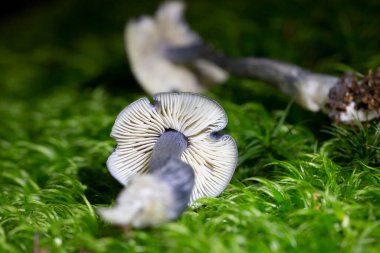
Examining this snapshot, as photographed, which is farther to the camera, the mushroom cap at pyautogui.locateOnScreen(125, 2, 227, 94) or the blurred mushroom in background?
the mushroom cap at pyautogui.locateOnScreen(125, 2, 227, 94)

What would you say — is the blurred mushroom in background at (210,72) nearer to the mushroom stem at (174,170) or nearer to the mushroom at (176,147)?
the mushroom at (176,147)

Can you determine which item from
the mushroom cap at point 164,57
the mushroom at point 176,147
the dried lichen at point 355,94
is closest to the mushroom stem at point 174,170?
the mushroom at point 176,147

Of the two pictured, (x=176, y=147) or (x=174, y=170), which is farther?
(x=176, y=147)

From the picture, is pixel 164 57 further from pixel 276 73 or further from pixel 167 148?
pixel 167 148

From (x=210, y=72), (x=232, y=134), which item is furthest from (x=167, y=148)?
(x=210, y=72)

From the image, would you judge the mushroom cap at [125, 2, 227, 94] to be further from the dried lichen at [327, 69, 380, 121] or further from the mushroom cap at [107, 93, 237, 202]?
the mushroom cap at [107, 93, 237, 202]

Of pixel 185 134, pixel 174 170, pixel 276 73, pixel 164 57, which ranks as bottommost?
pixel 174 170

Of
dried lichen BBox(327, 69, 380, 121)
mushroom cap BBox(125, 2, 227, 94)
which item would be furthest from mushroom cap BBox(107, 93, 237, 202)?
mushroom cap BBox(125, 2, 227, 94)

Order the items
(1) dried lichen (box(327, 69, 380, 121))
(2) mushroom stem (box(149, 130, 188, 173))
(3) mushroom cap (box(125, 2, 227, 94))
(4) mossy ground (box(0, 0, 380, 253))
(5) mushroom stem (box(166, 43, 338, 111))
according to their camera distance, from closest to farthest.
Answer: (4) mossy ground (box(0, 0, 380, 253)) → (2) mushroom stem (box(149, 130, 188, 173)) → (1) dried lichen (box(327, 69, 380, 121)) → (5) mushroom stem (box(166, 43, 338, 111)) → (3) mushroom cap (box(125, 2, 227, 94))
